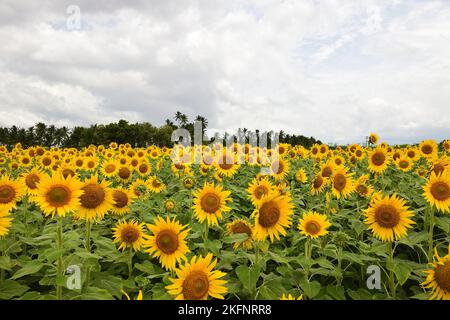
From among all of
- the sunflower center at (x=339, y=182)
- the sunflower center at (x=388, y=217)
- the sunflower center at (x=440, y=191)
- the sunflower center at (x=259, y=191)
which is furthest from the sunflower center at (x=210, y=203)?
the sunflower center at (x=440, y=191)

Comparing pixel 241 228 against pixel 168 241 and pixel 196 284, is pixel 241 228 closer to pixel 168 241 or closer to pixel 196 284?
pixel 168 241

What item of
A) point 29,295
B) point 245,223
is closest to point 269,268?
point 245,223

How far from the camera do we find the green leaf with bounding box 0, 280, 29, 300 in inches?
149

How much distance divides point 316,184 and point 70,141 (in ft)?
221

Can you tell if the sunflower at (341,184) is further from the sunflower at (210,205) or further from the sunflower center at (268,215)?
the sunflower center at (268,215)

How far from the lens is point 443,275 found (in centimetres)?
313

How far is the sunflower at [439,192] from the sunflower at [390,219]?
673 mm

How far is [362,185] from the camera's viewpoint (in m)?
6.28

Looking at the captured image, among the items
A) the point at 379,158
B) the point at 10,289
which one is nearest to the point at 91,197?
the point at 10,289

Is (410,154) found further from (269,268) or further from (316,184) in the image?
(269,268)

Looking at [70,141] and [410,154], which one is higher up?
[70,141]

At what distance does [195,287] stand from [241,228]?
173cm

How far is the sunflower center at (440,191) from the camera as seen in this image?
4.48 meters
